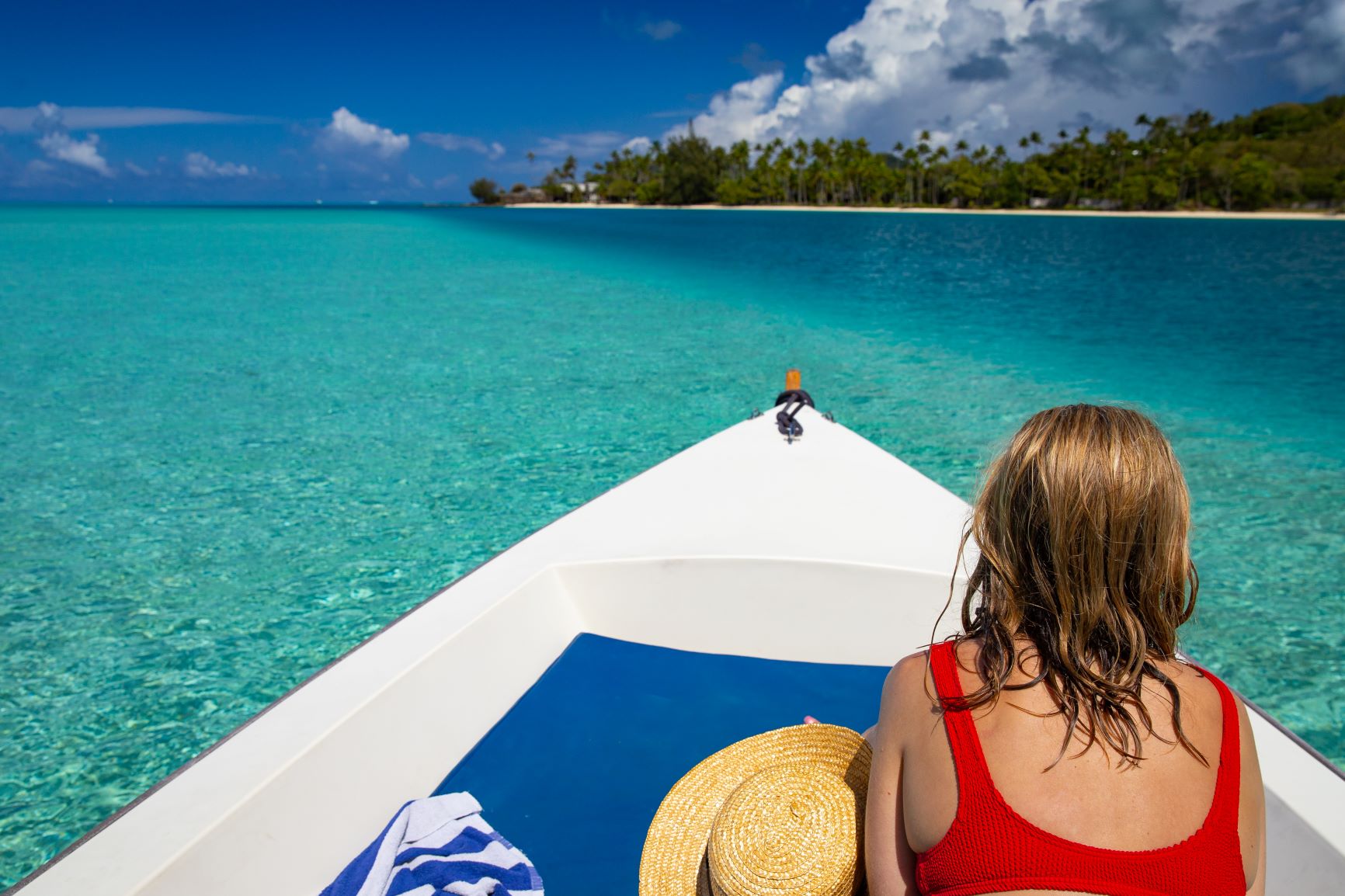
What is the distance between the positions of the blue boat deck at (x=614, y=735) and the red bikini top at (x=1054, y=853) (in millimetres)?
1091

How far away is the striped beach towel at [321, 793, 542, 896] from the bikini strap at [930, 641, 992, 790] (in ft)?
3.69

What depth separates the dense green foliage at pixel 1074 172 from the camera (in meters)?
61.5

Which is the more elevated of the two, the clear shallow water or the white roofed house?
the white roofed house

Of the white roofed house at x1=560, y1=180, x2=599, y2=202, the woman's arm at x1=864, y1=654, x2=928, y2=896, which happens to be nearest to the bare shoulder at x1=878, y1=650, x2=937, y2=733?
the woman's arm at x1=864, y1=654, x2=928, y2=896

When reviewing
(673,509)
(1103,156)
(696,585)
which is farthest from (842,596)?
(1103,156)

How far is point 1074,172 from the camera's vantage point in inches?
2689

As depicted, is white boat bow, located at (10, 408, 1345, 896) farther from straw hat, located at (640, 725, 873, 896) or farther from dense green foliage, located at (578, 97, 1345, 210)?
dense green foliage, located at (578, 97, 1345, 210)

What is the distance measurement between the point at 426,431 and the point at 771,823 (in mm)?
6011

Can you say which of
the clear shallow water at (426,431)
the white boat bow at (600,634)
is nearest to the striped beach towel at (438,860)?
the white boat bow at (600,634)

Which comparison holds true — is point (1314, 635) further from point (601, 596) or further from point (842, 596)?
point (601, 596)

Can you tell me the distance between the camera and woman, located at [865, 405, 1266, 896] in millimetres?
896

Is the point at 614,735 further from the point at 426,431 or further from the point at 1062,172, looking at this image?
the point at 1062,172

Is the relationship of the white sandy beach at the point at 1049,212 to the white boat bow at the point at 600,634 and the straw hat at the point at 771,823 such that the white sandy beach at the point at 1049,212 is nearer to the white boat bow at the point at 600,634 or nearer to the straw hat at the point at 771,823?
the white boat bow at the point at 600,634

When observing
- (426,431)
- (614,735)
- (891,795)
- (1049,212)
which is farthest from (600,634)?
(1049,212)
